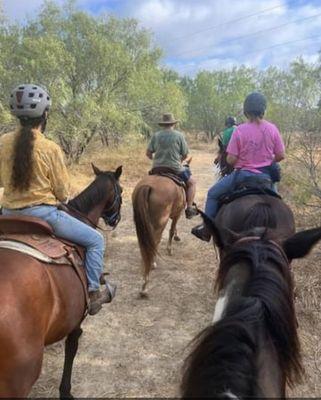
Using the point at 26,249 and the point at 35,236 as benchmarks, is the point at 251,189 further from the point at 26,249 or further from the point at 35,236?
the point at 26,249

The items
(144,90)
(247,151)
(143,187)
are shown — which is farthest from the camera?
(144,90)

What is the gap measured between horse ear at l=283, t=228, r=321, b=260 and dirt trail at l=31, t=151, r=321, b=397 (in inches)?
71.3

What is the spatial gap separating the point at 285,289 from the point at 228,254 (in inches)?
13.0

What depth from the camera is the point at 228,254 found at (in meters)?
1.79

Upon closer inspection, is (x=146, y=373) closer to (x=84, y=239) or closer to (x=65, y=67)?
(x=84, y=239)

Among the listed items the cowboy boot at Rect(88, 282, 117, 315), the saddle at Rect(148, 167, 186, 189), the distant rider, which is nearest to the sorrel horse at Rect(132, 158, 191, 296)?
the saddle at Rect(148, 167, 186, 189)

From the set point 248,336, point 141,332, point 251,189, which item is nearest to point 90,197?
point 251,189

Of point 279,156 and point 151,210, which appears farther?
point 151,210

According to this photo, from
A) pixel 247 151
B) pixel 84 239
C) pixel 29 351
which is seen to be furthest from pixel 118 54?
pixel 29 351

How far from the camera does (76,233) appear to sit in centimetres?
302

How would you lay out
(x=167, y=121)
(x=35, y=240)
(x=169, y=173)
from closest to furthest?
1. (x=35, y=240)
2. (x=169, y=173)
3. (x=167, y=121)

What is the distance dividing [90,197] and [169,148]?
2874 millimetres

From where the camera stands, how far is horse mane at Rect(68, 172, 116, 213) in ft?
11.8

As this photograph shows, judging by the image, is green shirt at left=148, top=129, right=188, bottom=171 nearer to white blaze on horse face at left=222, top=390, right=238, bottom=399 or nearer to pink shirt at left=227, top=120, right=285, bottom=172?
pink shirt at left=227, top=120, right=285, bottom=172
